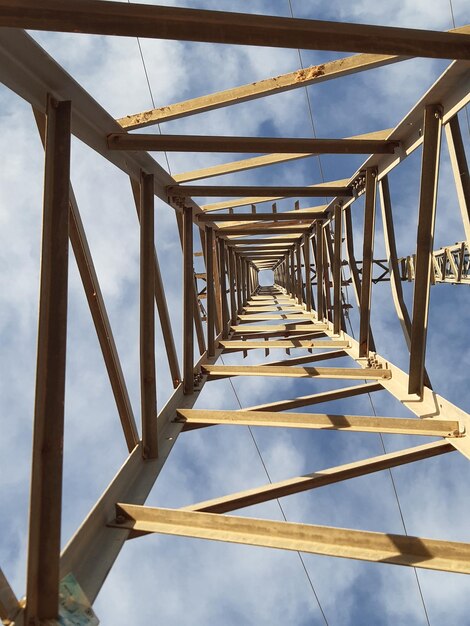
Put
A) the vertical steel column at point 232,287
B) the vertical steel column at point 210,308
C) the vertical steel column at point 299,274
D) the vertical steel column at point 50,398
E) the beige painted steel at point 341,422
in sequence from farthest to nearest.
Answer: the vertical steel column at point 299,274, the vertical steel column at point 232,287, the vertical steel column at point 210,308, the beige painted steel at point 341,422, the vertical steel column at point 50,398

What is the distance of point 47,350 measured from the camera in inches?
108

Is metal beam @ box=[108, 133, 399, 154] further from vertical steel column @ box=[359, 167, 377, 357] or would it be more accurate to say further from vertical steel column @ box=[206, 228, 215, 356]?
vertical steel column @ box=[206, 228, 215, 356]

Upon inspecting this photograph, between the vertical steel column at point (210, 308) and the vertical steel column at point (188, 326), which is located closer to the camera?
the vertical steel column at point (188, 326)

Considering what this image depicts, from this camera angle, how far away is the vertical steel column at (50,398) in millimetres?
2490

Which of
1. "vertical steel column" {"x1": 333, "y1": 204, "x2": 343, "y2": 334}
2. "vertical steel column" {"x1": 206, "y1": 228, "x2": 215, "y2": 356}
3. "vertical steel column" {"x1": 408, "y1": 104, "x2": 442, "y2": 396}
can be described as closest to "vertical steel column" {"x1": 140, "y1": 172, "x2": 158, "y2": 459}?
"vertical steel column" {"x1": 408, "y1": 104, "x2": 442, "y2": 396}

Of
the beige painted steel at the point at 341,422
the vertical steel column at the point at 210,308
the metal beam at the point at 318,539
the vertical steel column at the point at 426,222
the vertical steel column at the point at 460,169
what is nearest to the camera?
the metal beam at the point at 318,539

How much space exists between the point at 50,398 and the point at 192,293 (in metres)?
3.63

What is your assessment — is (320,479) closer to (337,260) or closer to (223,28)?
(223,28)

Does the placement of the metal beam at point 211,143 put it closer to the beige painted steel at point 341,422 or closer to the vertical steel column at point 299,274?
the beige painted steel at point 341,422

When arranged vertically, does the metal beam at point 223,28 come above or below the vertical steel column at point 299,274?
above

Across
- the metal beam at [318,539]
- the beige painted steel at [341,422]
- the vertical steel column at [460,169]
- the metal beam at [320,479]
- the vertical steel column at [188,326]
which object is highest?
the vertical steel column at [460,169]

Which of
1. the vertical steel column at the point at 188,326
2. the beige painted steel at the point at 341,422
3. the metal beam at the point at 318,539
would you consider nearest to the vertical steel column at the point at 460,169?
the beige painted steel at the point at 341,422

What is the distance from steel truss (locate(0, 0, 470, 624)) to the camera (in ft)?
8.71

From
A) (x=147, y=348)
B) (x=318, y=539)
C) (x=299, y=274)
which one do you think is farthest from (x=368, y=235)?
(x=299, y=274)
